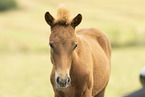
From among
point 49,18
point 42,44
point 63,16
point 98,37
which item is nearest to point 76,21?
point 63,16

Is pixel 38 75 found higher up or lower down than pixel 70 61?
lower down

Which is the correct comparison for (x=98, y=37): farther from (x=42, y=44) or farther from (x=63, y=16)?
(x=42, y=44)

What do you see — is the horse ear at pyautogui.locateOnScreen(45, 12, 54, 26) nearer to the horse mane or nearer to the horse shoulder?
the horse mane

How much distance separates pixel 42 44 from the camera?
18.1m

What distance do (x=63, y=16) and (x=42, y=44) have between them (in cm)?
1540

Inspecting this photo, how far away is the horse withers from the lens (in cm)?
258

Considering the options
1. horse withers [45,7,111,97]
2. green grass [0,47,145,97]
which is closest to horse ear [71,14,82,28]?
horse withers [45,7,111,97]

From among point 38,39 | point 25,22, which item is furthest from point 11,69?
point 25,22

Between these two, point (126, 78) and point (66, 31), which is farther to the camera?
point (126, 78)

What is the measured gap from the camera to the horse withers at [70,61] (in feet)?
8.46

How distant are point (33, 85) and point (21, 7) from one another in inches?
1015

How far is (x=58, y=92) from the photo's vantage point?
302cm

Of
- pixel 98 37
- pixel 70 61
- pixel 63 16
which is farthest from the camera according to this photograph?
pixel 98 37

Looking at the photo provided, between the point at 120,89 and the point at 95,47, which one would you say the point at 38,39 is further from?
the point at 95,47
